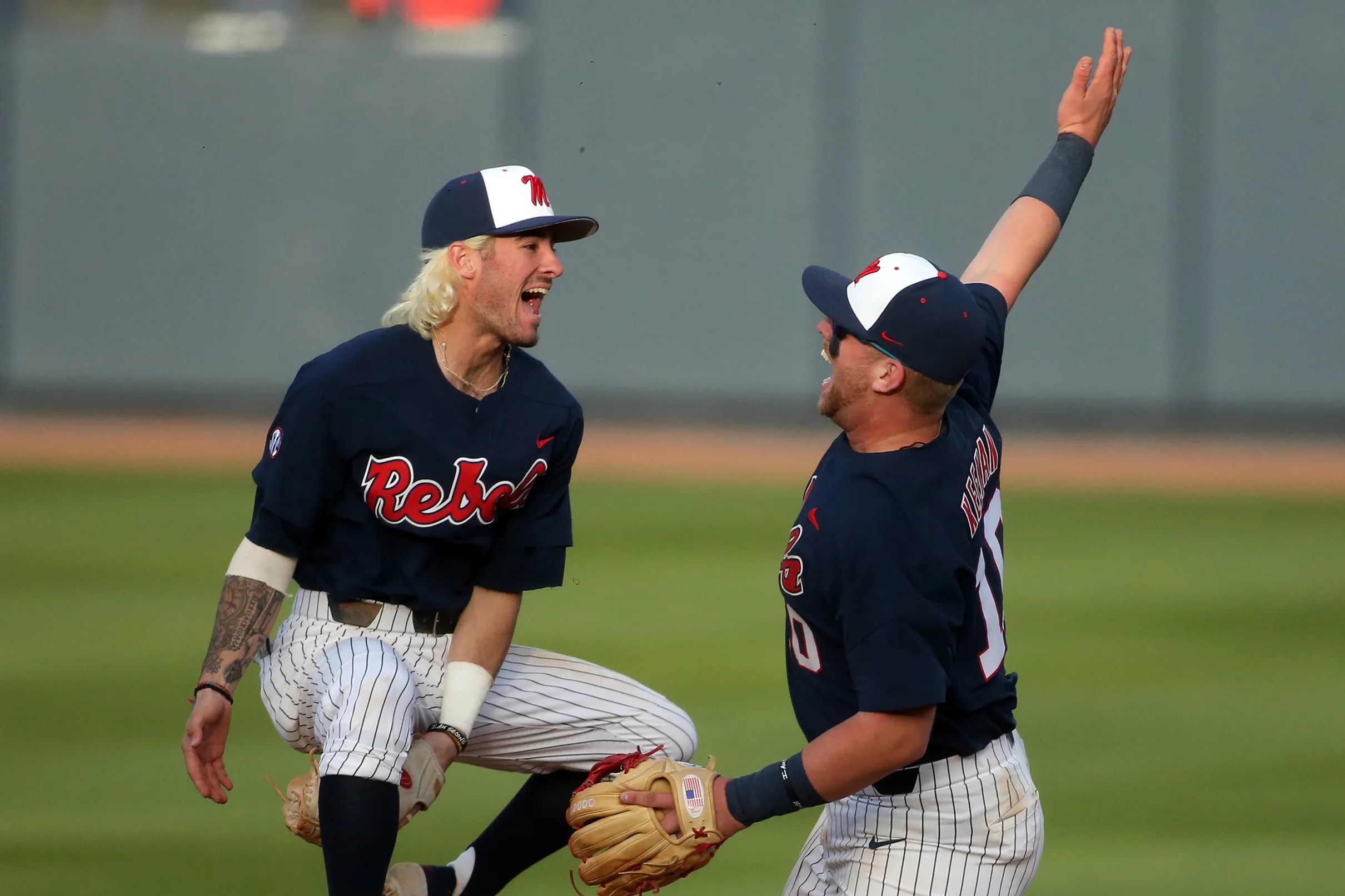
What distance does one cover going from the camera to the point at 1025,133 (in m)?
18.8

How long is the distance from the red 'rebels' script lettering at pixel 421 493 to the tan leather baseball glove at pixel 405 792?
1.84 ft

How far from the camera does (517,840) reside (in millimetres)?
4445

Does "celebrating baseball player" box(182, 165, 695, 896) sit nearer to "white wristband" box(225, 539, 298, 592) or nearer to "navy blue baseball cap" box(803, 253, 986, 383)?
"white wristband" box(225, 539, 298, 592)

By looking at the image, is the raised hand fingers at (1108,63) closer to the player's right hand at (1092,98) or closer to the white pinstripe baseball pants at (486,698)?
the player's right hand at (1092,98)

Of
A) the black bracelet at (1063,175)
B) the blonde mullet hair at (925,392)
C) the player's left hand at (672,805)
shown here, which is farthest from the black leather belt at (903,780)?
the black bracelet at (1063,175)

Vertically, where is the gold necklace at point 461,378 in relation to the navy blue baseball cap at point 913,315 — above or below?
below

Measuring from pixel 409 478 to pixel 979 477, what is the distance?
1433mm

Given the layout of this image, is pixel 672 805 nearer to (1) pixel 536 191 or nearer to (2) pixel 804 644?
(2) pixel 804 644

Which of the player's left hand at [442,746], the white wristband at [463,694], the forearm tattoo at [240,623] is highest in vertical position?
the forearm tattoo at [240,623]

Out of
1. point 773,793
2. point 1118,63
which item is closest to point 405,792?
point 773,793

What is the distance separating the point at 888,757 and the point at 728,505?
30.6ft

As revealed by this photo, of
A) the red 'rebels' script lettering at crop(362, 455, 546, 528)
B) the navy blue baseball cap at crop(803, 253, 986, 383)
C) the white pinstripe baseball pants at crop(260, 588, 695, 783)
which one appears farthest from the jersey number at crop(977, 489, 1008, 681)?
Result: the red 'rebels' script lettering at crop(362, 455, 546, 528)

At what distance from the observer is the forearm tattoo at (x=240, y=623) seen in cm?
407

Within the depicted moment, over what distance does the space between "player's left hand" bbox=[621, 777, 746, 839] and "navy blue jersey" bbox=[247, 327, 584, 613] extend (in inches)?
36.6
